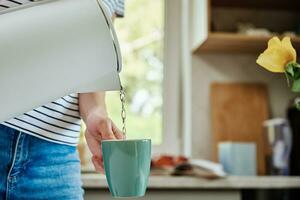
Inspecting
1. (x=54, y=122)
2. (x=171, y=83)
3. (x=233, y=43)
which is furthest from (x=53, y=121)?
(x=171, y=83)

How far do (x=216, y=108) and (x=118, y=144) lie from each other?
5.76 feet

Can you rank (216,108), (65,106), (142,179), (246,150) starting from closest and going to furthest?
1. (142,179)
2. (65,106)
3. (246,150)
4. (216,108)

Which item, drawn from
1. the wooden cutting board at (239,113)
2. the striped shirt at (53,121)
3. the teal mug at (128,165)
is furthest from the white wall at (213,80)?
the teal mug at (128,165)

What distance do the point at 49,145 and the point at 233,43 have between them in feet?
5.13

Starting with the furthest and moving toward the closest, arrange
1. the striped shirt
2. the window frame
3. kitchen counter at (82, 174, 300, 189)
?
the window frame → kitchen counter at (82, 174, 300, 189) → the striped shirt

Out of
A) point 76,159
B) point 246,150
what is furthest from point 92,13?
point 246,150

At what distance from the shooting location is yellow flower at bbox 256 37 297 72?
57 cm

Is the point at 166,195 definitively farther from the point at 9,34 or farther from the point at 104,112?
the point at 9,34

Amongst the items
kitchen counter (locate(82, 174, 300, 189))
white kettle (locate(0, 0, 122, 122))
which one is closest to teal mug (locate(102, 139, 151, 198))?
white kettle (locate(0, 0, 122, 122))

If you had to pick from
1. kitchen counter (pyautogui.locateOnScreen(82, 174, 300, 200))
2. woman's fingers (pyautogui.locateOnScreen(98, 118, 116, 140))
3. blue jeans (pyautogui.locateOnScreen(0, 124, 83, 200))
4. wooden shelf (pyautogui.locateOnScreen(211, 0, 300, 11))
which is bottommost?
kitchen counter (pyautogui.locateOnScreen(82, 174, 300, 200))

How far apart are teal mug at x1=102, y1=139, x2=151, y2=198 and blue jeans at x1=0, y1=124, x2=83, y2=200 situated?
17cm

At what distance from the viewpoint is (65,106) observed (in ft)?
2.63

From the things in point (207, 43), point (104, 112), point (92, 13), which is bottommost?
point (104, 112)

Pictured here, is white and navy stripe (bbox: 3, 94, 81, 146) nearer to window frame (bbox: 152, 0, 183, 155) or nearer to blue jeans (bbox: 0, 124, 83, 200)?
blue jeans (bbox: 0, 124, 83, 200)
